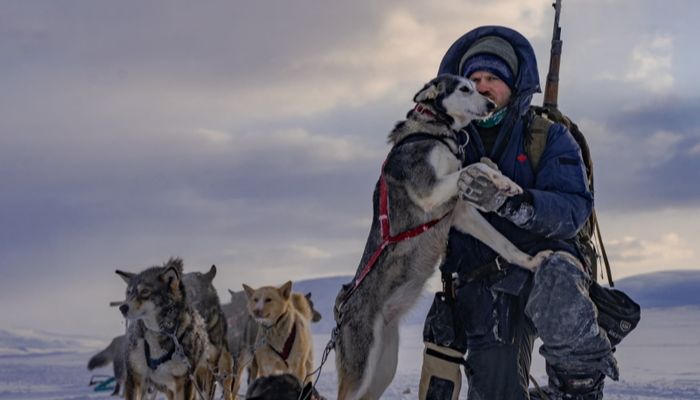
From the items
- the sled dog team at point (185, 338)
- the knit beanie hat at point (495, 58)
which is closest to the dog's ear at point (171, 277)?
the sled dog team at point (185, 338)

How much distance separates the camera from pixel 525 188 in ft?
14.6

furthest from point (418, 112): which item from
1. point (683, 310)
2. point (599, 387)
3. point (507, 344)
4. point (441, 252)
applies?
point (683, 310)

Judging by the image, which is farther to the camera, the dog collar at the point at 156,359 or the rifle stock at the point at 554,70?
the dog collar at the point at 156,359

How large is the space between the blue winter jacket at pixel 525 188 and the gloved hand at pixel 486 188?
0.18 m

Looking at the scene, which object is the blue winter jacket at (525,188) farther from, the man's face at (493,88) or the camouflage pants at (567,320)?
the camouflage pants at (567,320)

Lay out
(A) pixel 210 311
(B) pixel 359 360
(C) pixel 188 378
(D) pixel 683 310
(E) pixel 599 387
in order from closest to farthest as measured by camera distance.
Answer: (E) pixel 599 387, (B) pixel 359 360, (C) pixel 188 378, (A) pixel 210 311, (D) pixel 683 310

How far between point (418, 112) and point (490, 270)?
954mm

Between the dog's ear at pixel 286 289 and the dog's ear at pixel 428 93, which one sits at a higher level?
the dog's ear at pixel 428 93

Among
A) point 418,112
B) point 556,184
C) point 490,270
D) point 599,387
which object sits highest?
point 418,112

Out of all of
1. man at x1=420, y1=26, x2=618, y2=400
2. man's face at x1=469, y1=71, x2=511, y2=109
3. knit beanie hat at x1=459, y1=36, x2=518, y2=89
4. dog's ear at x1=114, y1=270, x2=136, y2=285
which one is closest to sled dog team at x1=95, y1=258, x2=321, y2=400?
dog's ear at x1=114, y1=270, x2=136, y2=285

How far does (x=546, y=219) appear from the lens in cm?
420

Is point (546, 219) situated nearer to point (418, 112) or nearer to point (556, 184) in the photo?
point (556, 184)

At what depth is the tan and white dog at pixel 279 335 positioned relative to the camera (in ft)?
29.9

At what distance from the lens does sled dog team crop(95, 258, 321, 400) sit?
6.92m
